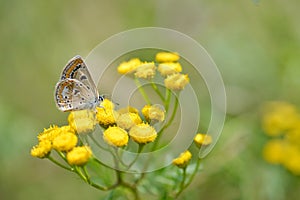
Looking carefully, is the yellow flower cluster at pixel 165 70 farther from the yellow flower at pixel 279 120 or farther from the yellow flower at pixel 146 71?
the yellow flower at pixel 279 120

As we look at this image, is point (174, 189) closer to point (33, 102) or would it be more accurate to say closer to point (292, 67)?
point (292, 67)

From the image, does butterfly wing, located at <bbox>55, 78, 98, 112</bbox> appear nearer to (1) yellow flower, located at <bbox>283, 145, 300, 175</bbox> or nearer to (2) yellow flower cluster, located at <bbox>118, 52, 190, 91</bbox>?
(2) yellow flower cluster, located at <bbox>118, 52, 190, 91</bbox>

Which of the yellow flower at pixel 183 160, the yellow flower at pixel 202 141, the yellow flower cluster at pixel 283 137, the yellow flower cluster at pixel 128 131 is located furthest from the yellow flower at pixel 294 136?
the yellow flower cluster at pixel 128 131

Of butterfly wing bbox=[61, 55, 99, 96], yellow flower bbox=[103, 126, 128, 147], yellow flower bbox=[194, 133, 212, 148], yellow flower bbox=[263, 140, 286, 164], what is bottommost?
yellow flower bbox=[263, 140, 286, 164]

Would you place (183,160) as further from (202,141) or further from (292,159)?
(292,159)

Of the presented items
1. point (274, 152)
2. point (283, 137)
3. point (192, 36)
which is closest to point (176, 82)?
point (274, 152)

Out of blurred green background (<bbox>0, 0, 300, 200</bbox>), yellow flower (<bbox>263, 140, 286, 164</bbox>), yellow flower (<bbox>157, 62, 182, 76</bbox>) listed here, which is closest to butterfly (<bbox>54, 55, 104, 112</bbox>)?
yellow flower (<bbox>157, 62, 182, 76</bbox>)
